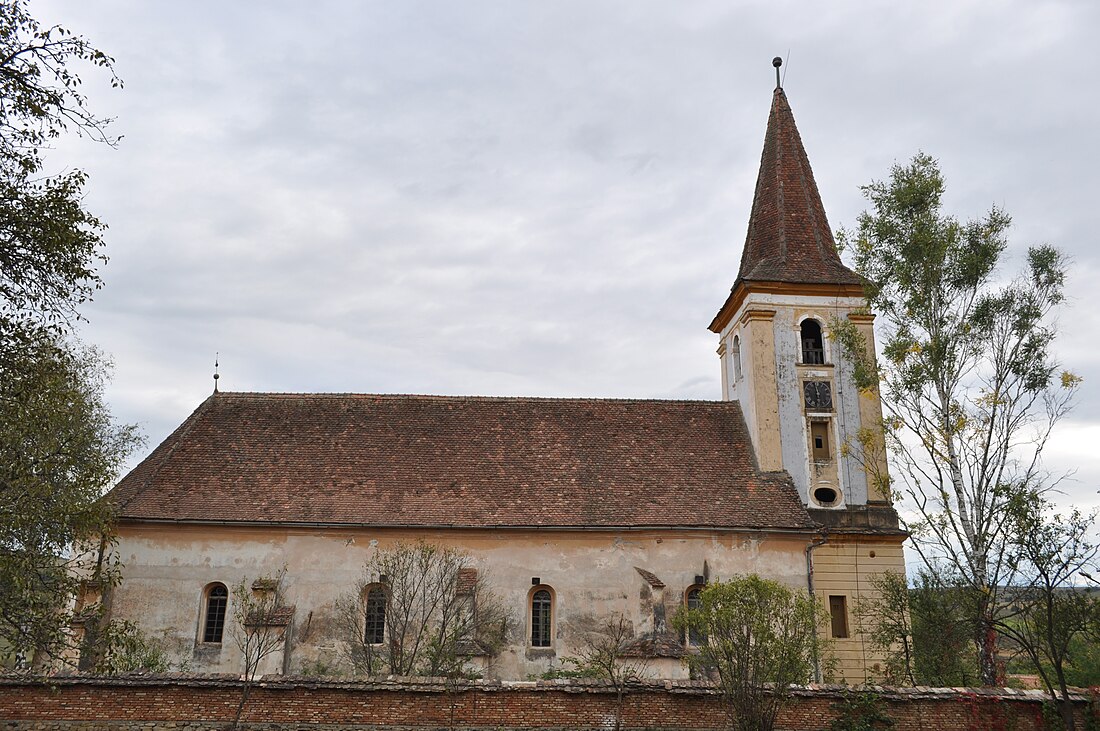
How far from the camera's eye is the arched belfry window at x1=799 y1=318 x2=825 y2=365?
87.3 ft

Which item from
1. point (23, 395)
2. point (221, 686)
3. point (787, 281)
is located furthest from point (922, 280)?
point (23, 395)

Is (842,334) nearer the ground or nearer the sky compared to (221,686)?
nearer the sky

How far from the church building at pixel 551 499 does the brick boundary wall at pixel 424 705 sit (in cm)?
A: 667

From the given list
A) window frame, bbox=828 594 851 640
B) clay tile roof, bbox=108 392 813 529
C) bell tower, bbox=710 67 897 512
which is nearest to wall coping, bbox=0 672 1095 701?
clay tile roof, bbox=108 392 813 529

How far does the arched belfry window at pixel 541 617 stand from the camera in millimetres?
22719

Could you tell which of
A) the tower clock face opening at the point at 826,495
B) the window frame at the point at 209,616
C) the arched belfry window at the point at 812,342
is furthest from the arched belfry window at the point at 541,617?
the arched belfry window at the point at 812,342

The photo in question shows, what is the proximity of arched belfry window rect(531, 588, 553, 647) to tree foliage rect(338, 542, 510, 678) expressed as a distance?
2.88 ft

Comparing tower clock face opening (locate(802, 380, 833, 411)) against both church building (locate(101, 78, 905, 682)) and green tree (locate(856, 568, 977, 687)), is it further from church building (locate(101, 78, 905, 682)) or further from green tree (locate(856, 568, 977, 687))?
green tree (locate(856, 568, 977, 687))

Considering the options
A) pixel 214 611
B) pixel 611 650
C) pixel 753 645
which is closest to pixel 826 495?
pixel 611 650

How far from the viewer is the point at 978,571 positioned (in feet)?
64.1

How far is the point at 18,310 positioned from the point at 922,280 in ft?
66.3

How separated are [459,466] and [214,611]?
25.4 feet

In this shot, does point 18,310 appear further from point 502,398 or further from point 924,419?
point 924,419

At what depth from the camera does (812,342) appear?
88.3ft
